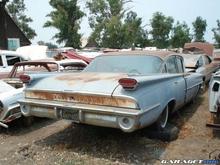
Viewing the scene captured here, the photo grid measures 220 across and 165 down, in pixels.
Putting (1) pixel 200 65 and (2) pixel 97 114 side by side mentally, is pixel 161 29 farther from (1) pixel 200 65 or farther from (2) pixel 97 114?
(2) pixel 97 114

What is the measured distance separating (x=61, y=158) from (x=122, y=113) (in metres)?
1.13

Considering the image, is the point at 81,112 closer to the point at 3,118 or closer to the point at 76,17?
the point at 3,118

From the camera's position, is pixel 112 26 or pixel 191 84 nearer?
pixel 191 84

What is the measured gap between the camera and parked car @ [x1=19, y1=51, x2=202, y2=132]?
186 inches

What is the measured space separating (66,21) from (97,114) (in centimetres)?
3558

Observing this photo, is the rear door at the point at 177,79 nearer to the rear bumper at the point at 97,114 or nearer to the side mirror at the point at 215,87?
the side mirror at the point at 215,87

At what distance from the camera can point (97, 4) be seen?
4862 cm

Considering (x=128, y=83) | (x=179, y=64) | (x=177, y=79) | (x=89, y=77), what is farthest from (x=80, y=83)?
(x=179, y=64)

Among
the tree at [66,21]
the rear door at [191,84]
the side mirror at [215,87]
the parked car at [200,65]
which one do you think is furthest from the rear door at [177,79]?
the tree at [66,21]

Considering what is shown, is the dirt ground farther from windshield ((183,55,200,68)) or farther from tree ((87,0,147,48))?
tree ((87,0,147,48))

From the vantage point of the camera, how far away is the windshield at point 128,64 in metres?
6.13

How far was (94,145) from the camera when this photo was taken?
5.48 m

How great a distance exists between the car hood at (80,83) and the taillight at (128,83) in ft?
0.68

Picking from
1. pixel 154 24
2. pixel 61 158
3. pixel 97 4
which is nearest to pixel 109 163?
pixel 61 158
